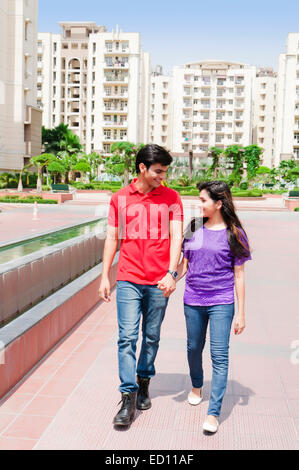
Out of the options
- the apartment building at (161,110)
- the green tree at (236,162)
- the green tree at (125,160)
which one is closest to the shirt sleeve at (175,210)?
the green tree at (236,162)

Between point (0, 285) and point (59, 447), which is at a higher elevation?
point (0, 285)

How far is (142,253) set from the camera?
11.4ft

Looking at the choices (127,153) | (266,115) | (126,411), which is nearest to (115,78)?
(127,153)

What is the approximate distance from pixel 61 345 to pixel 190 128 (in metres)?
87.3

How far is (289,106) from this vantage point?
73.3m

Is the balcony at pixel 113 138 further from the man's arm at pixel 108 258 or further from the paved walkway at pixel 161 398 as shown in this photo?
the man's arm at pixel 108 258

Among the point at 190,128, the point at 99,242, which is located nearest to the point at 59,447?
the point at 99,242

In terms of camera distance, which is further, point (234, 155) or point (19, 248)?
point (234, 155)

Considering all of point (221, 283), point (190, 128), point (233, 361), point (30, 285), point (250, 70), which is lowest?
point (233, 361)

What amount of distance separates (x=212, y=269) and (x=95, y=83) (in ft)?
254

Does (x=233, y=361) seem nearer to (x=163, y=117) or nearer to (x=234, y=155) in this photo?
(x=234, y=155)

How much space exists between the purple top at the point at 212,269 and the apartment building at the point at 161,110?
90921mm

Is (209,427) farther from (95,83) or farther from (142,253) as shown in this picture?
(95,83)

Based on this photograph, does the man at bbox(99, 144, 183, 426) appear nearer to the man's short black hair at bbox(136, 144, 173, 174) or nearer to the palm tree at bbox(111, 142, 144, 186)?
the man's short black hair at bbox(136, 144, 173, 174)
